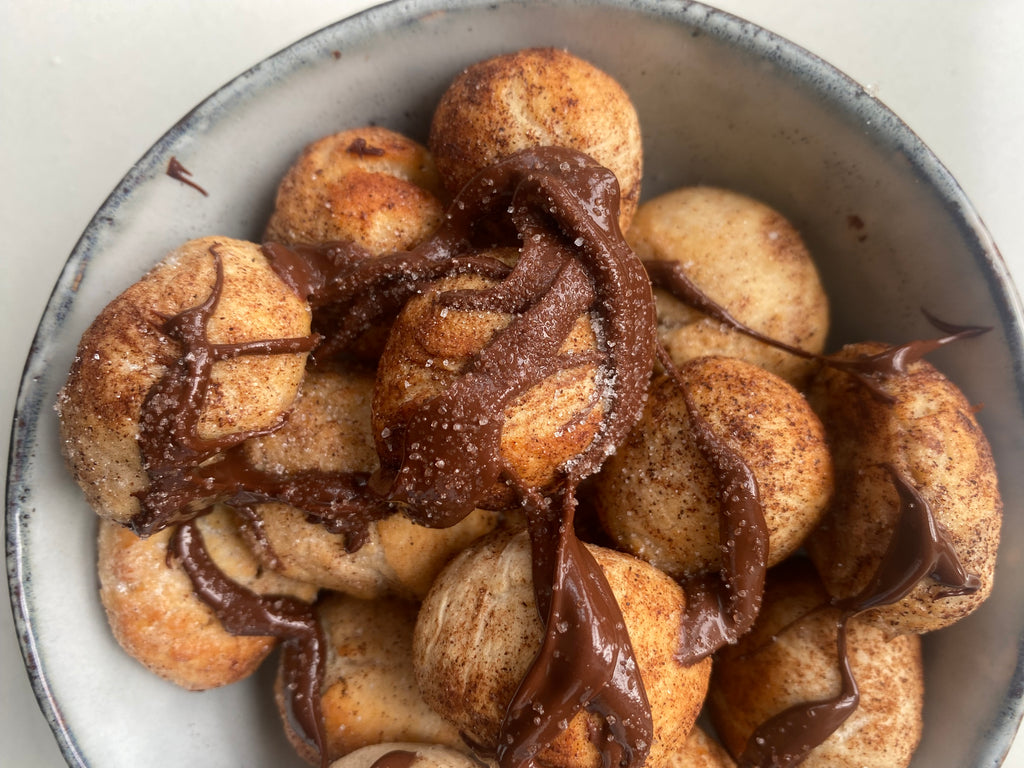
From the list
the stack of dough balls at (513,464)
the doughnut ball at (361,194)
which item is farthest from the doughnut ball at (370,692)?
the doughnut ball at (361,194)

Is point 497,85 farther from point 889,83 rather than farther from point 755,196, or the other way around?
point 889,83

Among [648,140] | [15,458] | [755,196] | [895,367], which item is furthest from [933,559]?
[15,458]

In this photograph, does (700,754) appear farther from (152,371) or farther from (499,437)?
(152,371)

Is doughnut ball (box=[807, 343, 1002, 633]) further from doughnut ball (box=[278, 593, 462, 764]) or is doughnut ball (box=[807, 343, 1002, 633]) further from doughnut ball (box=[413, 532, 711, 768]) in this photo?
doughnut ball (box=[278, 593, 462, 764])

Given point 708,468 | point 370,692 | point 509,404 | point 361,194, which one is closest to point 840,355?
point 708,468

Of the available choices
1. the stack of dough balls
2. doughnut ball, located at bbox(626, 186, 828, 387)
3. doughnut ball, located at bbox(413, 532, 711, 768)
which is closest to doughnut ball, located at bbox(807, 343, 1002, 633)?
the stack of dough balls

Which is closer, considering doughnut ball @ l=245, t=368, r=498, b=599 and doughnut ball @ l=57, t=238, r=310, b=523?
doughnut ball @ l=57, t=238, r=310, b=523

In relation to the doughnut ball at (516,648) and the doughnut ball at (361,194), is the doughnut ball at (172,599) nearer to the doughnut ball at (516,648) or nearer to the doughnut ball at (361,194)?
the doughnut ball at (516,648)
